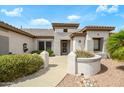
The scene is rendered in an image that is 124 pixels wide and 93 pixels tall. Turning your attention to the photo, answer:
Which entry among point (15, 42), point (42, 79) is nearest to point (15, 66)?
point (42, 79)

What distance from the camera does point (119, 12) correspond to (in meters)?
16.4

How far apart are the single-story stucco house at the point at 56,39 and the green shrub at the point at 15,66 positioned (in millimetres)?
2875

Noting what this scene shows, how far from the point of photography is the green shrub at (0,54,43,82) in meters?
8.62

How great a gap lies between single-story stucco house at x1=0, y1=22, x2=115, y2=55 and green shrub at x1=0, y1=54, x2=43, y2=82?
2.88 metres

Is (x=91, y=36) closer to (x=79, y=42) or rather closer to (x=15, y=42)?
(x=79, y=42)

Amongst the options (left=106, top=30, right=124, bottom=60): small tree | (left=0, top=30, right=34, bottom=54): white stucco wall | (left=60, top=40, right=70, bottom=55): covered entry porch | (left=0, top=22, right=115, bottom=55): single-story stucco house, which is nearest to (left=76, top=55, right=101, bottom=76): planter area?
(left=106, top=30, right=124, bottom=60): small tree

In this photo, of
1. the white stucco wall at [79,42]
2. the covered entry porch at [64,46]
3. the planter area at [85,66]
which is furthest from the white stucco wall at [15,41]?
the covered entry porch at [64,46]

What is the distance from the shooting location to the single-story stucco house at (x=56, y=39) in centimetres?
1312

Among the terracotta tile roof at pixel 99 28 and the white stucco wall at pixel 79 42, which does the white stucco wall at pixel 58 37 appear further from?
the terracotta tile roof at pixel 99 28

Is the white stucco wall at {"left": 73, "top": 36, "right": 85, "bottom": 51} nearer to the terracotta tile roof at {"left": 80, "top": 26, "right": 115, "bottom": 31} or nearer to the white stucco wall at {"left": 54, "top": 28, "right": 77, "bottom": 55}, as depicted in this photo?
the terracotta tile roof at {"left": 80, "top": 26, "right": 115, "bottom": 31}

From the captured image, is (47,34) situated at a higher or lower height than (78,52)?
higher
